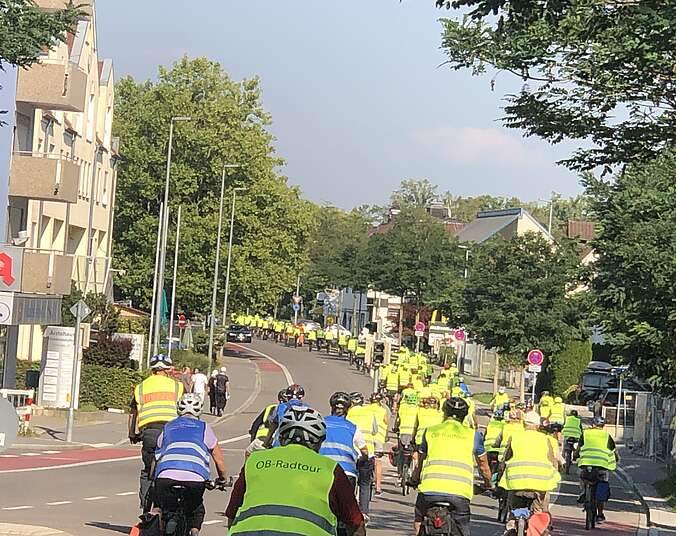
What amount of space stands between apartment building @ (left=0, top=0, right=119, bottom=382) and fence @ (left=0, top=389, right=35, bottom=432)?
2.89 metres

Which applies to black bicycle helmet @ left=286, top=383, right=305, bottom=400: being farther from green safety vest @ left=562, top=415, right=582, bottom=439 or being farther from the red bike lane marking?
green safety vest @ left=562, top=415, right=582, bottom=439

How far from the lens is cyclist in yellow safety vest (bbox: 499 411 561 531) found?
1455 cm

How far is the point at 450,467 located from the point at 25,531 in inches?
210

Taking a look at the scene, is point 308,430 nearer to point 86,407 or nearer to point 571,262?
point 86,407

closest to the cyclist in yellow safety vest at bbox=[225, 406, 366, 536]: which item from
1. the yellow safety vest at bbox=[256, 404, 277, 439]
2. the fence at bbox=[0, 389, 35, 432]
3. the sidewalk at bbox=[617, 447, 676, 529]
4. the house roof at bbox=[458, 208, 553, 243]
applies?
the yellow safety vest at bbox=[256, 404, 277, 439]

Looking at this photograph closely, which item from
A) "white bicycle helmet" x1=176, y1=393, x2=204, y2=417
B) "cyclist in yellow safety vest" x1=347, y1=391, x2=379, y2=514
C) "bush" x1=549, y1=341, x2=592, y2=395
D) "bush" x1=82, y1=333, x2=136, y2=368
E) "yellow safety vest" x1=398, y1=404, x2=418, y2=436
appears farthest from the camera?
"bush" x1=549, y1=341, x2=592, y2=395

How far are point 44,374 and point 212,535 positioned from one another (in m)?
22.7

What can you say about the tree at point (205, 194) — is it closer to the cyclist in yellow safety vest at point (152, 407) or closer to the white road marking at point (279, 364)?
the white road marking at point (279, 364)

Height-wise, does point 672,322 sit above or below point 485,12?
below

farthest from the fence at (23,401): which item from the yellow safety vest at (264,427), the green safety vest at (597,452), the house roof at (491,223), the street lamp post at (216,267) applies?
the house roof at (491,223)

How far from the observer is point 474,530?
19.4 meters

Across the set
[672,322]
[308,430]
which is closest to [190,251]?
[672,322]

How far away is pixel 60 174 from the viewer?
40.9m

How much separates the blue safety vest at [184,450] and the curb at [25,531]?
4123mm
